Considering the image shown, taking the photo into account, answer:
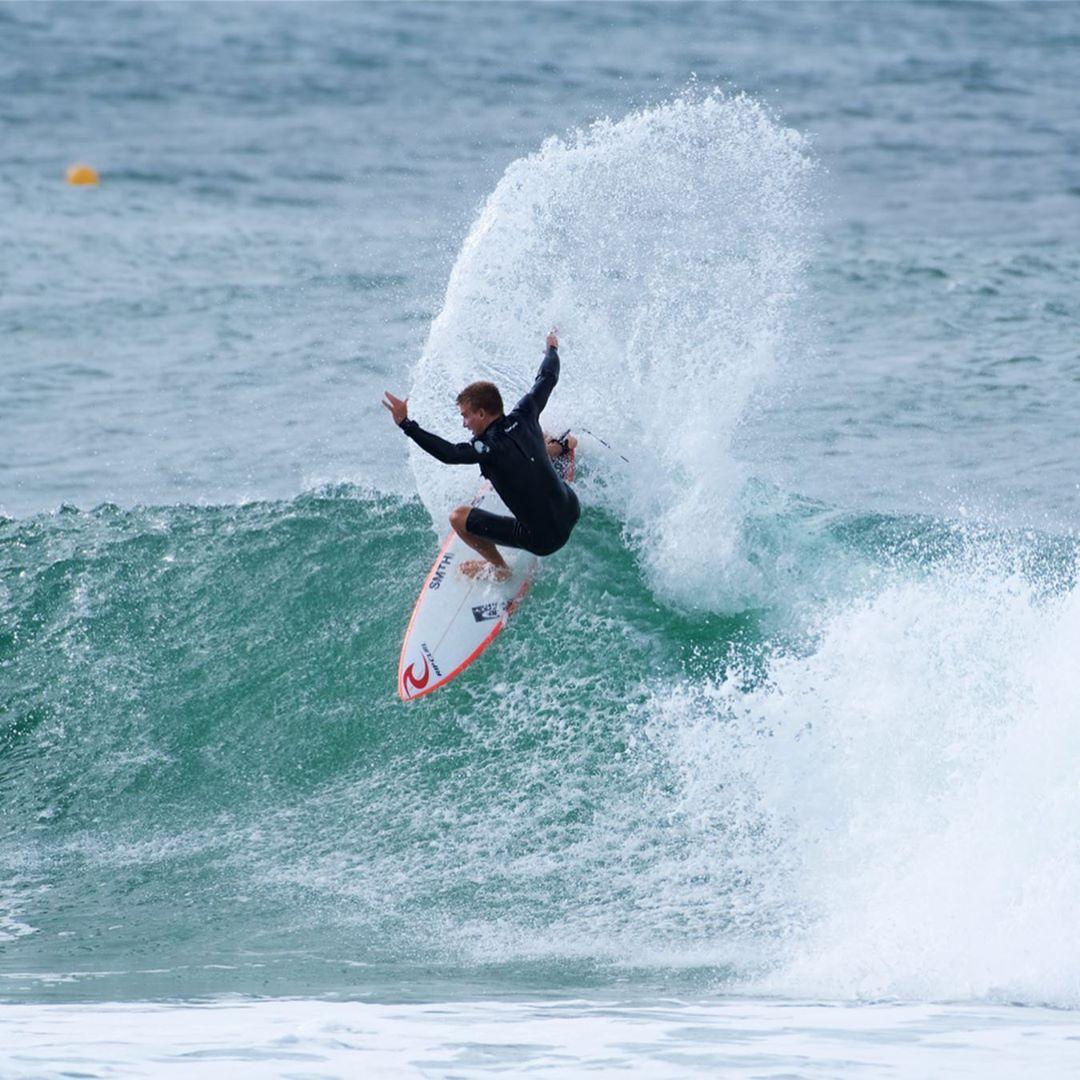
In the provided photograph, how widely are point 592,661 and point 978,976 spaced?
350 centimetres

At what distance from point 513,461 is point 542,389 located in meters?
0.54

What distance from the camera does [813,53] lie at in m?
38.2

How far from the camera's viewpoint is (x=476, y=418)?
30.6 feet

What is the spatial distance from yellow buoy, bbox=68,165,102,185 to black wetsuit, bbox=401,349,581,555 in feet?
64.9

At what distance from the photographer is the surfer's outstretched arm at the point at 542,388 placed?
9531mm

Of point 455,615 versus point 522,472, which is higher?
point 522,472

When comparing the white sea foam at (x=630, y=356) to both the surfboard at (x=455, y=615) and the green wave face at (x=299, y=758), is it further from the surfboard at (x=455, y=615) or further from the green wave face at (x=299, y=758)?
the surfboard at (x=455, y=615)

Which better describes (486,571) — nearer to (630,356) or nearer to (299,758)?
(299,758)

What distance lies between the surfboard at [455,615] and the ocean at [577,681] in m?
0.12

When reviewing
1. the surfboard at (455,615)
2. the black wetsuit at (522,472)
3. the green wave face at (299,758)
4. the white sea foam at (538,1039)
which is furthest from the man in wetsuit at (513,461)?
the white sea foam at (538,1039)

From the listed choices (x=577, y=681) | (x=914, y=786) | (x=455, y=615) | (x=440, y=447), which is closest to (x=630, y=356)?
(x=455, y=615)

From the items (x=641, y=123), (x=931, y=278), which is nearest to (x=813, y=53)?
(x=931, y=278)

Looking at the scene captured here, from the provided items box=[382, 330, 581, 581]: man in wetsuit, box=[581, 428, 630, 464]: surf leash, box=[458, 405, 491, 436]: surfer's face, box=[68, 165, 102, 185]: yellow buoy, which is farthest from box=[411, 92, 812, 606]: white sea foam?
box=[68, 165, 102, 185]: yellow buoy

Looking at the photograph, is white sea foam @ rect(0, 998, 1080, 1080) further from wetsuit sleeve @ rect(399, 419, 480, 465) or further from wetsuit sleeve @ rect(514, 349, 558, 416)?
wetsuit sleeve @ rect(514, 349, 558, 416)
